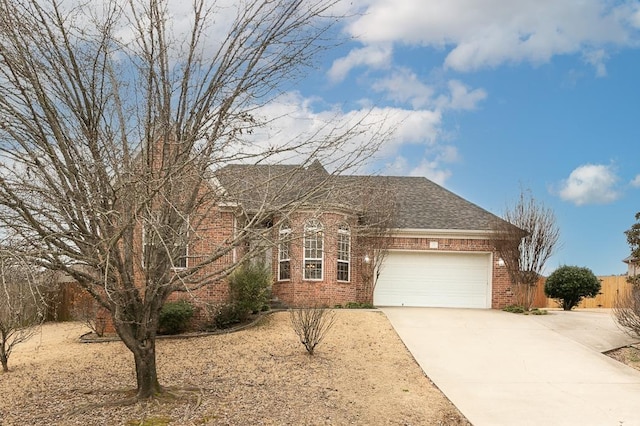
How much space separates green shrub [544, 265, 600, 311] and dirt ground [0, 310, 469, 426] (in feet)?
29.9

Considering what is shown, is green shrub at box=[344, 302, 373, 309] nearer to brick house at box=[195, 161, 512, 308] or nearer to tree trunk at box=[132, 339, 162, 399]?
brick house at box=[195, 161, 512, 308]

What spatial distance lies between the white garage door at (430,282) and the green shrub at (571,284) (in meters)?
3.20

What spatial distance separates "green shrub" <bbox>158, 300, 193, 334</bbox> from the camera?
14586mm

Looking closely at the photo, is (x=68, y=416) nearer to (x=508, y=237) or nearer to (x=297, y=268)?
(x=297, y=268)

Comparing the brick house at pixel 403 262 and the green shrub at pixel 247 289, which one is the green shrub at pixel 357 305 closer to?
the brick house at pixel 403 262

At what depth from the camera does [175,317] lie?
14.6 metres

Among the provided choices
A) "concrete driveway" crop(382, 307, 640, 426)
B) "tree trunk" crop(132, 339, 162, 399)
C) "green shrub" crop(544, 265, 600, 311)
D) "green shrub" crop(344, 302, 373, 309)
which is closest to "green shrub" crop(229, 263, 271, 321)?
"green shrub" crop(344, 302, 373, 309)

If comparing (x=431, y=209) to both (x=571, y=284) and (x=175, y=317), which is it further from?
(x=175, y=317)

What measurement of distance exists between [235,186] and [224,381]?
12.3ft

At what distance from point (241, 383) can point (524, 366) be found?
581 centimetres

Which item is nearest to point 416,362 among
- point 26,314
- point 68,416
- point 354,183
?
point 354,183

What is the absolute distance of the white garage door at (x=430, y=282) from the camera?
64.8 feet

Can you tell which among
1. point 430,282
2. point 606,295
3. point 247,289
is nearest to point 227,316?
point 247,289

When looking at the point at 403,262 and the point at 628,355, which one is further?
the point at 403,262
